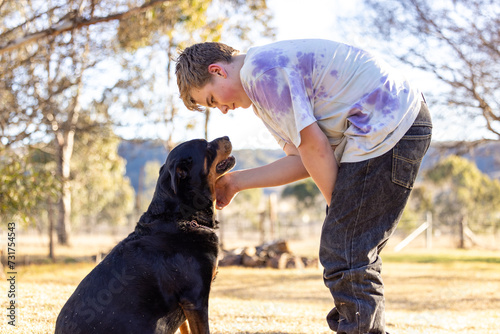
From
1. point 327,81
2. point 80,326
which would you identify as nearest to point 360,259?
point 327,81

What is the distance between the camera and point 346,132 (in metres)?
2.36

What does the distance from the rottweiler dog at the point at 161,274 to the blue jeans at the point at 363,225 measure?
0.79 metres

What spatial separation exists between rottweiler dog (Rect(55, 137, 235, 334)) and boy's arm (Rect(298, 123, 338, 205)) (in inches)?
34.3

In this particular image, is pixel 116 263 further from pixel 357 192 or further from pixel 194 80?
pixel 357 192

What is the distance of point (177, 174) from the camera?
3.03m

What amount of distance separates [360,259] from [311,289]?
7.08m

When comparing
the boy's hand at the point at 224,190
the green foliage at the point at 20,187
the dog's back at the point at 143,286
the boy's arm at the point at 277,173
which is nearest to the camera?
the dog's back at the point at 143,286

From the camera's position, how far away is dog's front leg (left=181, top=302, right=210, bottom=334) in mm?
2633

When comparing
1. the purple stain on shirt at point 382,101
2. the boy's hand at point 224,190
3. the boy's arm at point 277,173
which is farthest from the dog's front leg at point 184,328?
the purple stain on shirt at point 382,101

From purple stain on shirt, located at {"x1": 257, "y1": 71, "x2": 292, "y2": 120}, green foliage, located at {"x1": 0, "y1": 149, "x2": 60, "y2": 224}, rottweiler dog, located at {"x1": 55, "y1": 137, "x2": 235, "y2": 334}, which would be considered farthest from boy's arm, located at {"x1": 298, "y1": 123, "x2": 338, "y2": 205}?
green foliage, located at {"x1": 0, "y1": 149, "x2": 60, "y2": 224}

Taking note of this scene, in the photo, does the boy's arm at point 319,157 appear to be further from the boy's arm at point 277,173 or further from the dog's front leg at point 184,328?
the dog's front leg at point 184,328

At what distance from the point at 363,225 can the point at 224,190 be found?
3.42 ft

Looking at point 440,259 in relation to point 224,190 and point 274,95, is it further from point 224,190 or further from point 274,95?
point 274,95

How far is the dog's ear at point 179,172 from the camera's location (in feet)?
9.71
